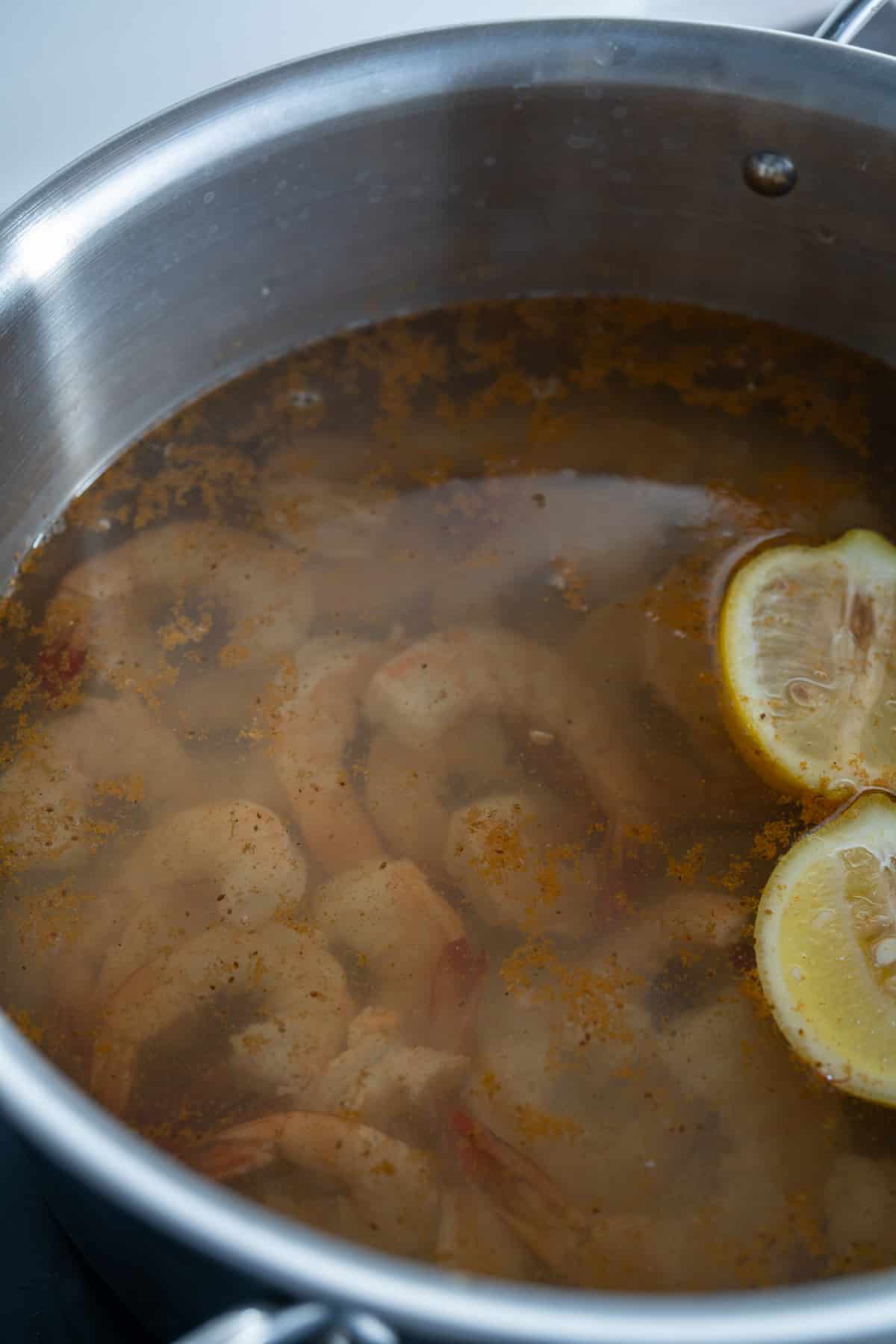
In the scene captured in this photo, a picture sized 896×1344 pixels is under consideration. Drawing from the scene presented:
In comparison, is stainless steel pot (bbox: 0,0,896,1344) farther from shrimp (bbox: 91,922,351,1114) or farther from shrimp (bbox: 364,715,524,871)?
shrimp (bbox: 364,715,524,871)

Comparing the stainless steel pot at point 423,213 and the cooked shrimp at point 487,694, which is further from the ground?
the stainless steel pot at point 423,213

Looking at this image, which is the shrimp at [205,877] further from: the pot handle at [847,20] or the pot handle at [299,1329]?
the pot handle at [847,20]

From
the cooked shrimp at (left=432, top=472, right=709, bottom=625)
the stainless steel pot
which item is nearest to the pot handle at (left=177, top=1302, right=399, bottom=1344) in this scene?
the stainless steel pot

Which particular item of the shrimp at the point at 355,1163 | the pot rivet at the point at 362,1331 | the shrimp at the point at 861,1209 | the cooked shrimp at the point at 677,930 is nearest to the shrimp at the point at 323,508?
the cooked shrimp at the point at 677,930

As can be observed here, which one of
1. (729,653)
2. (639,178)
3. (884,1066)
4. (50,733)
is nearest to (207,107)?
(639,178)

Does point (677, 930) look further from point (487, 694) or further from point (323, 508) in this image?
point (323, 508)

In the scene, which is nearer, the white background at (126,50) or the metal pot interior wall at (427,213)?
the metal pot interior wall at (427,213)

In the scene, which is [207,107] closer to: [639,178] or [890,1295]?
[639,178]
